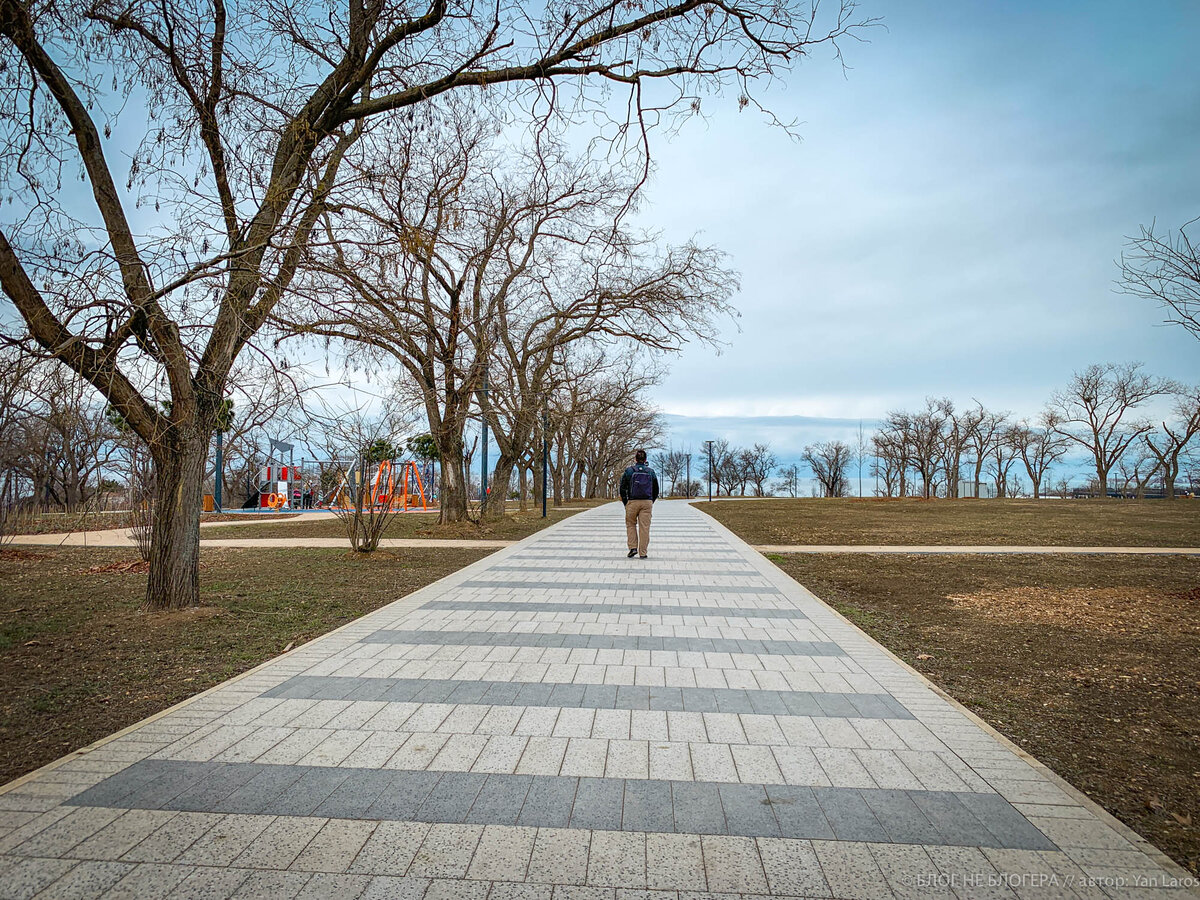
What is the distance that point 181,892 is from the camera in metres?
2.44

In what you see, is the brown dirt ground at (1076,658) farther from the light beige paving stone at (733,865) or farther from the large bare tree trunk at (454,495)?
the large bare tree trunk at (454,495)

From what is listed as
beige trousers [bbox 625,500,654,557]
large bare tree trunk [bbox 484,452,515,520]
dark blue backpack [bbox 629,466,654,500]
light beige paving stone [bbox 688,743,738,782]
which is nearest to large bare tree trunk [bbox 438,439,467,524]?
large bare tree trunk [bbox 484,452,515,520]

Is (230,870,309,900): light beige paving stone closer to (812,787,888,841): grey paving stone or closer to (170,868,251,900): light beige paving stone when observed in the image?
(170,868,251,900): light beige paving stone

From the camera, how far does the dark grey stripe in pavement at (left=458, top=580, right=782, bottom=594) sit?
29.9 ft

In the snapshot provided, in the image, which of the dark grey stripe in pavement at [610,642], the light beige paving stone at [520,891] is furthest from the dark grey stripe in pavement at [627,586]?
the light beige paving stone at [520,891]

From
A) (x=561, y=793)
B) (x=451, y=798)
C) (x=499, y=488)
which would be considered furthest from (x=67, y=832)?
(x=499, y=488)

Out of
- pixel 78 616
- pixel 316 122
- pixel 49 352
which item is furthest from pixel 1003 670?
pixel 78 616

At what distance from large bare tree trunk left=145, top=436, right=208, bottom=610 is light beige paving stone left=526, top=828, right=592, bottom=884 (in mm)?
5607

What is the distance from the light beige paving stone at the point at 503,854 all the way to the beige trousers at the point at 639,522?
31.3 ft

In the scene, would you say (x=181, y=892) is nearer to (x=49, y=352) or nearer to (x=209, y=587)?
(x=49, y=352)

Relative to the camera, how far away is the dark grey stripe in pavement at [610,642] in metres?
5.97

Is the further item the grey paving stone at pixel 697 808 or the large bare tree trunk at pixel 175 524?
the large bare tree trunk at pixel 175 524

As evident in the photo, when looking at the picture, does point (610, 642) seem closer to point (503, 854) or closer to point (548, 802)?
point (548, 802)

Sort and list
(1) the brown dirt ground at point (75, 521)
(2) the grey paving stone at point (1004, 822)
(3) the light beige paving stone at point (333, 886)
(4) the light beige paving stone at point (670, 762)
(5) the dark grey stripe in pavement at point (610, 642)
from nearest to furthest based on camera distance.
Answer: (3) the light beige paving stone at point (333, 886)
(2) the grey paving stone at point (1004, 822)
(4) the light beige paving stone at point (670, 762)
(5) the dark grey stripe in pavement at point (610, 642)
(1) the brown dirt ground at point (75, 521)
